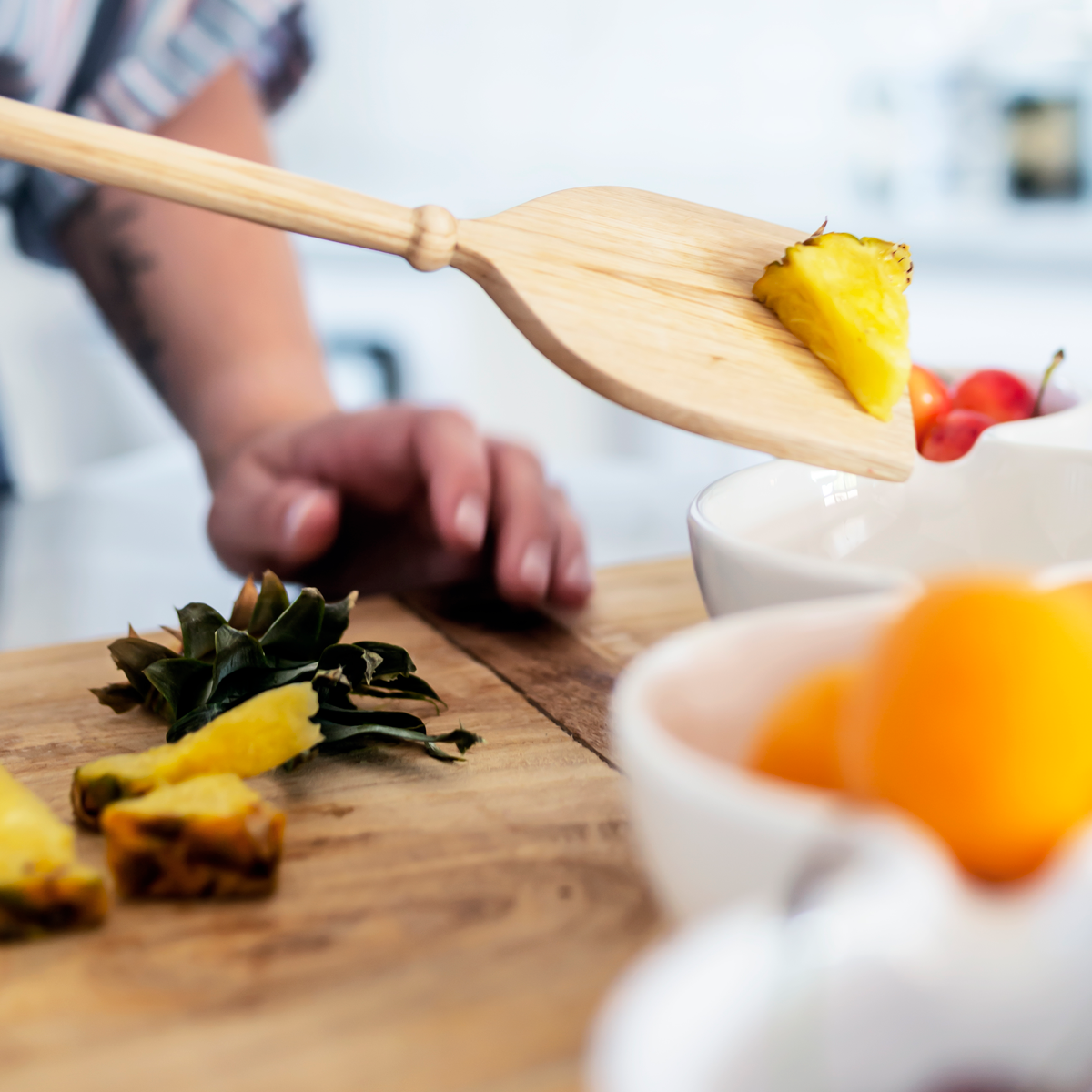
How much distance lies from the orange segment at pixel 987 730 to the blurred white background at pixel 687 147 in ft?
7.42

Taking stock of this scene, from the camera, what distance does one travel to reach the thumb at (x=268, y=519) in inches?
30.1

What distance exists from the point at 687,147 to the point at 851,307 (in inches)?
106

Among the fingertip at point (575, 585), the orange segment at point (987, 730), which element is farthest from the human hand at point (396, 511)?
the orange segment at point (987, 730)

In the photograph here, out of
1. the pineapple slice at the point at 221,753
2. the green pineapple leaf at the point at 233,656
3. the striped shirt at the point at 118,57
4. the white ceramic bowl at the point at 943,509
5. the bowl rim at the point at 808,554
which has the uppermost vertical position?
the striped shirt at the point at 118,57

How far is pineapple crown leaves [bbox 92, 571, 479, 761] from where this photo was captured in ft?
1.64

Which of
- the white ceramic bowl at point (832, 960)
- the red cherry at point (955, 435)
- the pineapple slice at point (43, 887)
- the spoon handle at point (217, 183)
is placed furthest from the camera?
the red cherry at point (955, 435)

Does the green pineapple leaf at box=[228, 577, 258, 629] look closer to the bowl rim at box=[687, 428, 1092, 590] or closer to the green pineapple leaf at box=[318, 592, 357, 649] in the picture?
the green pineapple leaf at box=[318, 592, 357, 649]

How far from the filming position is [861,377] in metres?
0.56

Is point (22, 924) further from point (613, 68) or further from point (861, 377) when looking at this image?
point (613, 68)

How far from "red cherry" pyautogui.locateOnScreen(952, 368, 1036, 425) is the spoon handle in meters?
0.42

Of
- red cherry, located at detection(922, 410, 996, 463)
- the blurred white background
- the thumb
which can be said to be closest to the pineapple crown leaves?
the thumb

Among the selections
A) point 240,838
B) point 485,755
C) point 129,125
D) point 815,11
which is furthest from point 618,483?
point 815,11

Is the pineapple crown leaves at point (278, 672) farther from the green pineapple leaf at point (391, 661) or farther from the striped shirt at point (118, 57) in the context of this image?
the striped shirt at point (118, 57)

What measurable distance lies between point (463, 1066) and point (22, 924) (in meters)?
0.16
